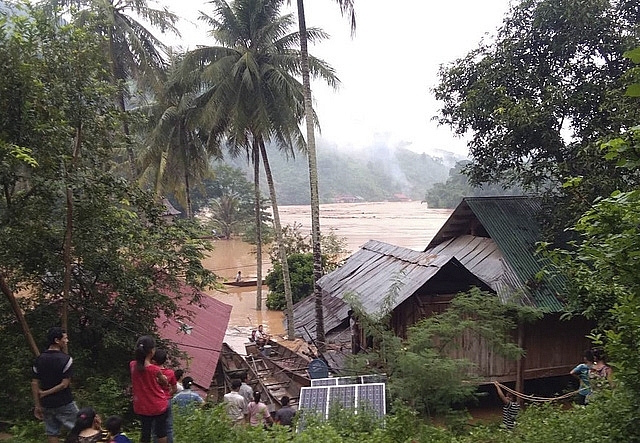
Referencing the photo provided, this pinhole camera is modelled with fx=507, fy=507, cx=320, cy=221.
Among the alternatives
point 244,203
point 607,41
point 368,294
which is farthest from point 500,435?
point 244,203

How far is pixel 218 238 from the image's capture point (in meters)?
44.6

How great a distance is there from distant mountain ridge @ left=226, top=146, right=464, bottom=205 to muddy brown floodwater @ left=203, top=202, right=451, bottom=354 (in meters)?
5.49

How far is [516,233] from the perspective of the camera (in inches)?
459

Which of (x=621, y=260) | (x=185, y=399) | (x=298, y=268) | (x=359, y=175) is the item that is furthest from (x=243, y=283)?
(x=359, y=175)

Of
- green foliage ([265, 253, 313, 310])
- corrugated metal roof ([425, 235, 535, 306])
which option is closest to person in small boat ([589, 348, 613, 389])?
corrugated metal roof ([425, 235, 535, 306])

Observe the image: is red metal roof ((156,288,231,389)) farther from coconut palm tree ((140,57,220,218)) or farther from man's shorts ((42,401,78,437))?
coconut palm tree ((140,57,220,218))

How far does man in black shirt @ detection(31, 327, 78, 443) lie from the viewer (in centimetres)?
468

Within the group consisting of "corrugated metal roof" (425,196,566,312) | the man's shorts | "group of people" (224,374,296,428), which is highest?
→ "corrugated metal roof" (425,196,566,312)

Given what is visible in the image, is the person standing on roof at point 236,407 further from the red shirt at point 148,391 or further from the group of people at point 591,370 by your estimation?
the group of people at point 591,370

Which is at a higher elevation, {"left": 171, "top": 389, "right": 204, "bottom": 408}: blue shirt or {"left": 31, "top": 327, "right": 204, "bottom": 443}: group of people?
{"left": 31, "top": 327, "right": 204, "bottom": 443}: group of people

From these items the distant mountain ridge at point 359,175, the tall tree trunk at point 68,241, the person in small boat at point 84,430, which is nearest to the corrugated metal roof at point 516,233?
the tall tree trunk at point 68,241

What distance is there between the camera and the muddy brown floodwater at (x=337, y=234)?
22.2m

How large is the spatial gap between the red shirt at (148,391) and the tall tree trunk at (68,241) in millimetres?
2648

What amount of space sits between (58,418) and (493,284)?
825 cm
